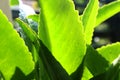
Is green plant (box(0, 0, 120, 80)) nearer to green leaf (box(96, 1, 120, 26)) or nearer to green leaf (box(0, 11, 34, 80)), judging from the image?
green leaf (box(0, 11, 34, 80))

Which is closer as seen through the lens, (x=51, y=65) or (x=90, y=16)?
(x=51, y=65)

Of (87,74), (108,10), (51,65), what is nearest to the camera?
(51,65)

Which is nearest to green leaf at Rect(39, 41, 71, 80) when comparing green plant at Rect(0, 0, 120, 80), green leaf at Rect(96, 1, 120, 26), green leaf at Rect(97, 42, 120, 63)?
green plant at Rect(0, 0, 120, 80)

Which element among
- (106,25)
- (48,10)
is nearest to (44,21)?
(48,10)

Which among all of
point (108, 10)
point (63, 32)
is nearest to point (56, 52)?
point (63, 32)

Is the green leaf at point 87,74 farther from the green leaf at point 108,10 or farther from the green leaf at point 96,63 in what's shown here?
the green leaf at point 108,10

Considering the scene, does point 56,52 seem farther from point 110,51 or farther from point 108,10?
point 108,10

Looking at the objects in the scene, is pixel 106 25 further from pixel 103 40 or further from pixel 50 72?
pixel 50 72
